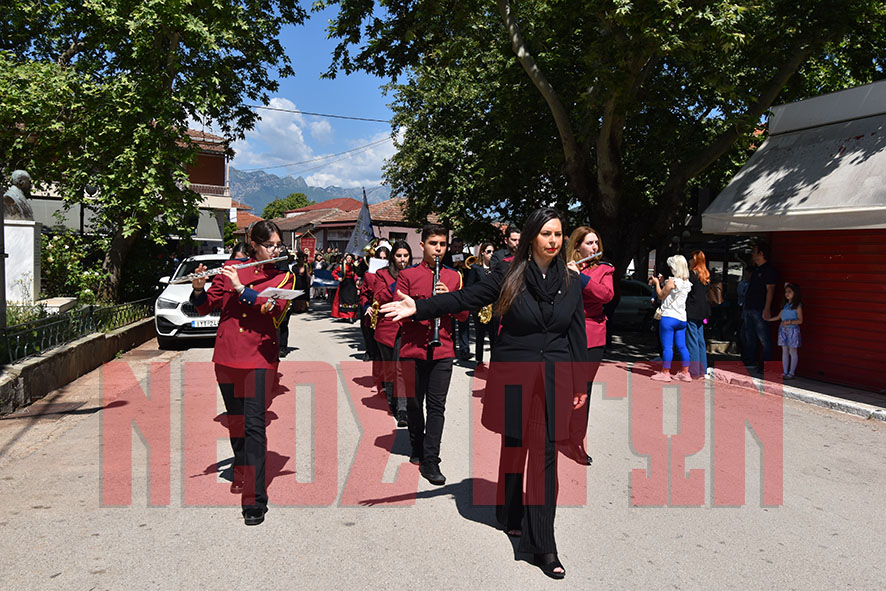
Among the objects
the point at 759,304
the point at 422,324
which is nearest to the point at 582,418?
the point at 422,324

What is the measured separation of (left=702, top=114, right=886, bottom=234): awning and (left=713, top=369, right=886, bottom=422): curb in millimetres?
2114

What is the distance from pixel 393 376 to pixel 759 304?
6420 millimetres

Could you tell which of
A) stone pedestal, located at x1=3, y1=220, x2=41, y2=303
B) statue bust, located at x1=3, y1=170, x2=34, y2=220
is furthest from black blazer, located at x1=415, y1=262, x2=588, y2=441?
statue bust, located at x1=3, y1=170, x2=34, y2=220

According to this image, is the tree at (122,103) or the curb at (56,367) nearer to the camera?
the curb at (56,367)

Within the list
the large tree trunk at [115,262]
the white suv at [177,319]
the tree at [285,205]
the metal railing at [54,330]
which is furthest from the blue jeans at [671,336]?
the tree at [285,205]

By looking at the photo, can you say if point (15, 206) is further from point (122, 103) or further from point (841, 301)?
point (841, 301)

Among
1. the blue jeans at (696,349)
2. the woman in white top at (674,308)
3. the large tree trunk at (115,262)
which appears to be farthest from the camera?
the large tree trunk at (115,262)

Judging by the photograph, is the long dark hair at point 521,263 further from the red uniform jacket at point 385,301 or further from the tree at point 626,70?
the tree at point 626,70

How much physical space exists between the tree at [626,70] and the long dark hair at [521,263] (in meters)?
6.86

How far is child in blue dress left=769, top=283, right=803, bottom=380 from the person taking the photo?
9.87 m

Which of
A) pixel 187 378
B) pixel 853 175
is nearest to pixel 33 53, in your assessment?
pixel 187 378

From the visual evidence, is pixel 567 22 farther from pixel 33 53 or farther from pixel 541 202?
pixel 33 53

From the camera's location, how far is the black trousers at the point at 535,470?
3.78 meters

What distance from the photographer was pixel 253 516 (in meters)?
4.37
